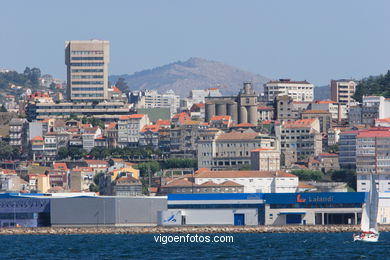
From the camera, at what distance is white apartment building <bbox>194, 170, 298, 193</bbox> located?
14675 cm

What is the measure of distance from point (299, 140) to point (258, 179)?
27813mm

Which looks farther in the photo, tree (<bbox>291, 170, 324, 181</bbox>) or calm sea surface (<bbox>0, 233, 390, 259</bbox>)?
tree (<bbox>291, 170, 324, 181</bbox>)

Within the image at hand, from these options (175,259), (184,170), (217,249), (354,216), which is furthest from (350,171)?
(175,259)

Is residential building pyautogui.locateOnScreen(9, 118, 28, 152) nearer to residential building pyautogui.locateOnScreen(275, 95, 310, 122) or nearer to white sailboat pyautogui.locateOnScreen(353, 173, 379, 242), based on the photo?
residential building pyautogui.locateOnScreen(275, 95, 310, 122)

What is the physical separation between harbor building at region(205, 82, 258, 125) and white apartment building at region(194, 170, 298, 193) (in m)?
37.9

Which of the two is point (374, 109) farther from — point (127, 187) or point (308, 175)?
point (127, 187)

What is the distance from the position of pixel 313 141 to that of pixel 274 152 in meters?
12.7

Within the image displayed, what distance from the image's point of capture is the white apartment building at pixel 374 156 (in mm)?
154250

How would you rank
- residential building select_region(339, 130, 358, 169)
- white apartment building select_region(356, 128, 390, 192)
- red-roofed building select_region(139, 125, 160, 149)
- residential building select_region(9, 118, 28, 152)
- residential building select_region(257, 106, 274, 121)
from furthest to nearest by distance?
residential building select_region(257, 106, 274, 121)
residential building select_region(9, 118, 28, 152)
red-roofed building select_region(139, 125, 160, 149)
residential building select_region(339, 130, 358, 169)
white apartment building select_region(356, 128, 390, 192)

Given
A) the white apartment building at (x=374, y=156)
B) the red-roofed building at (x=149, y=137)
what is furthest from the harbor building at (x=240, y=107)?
the white apartment building at (x=374, y=156)

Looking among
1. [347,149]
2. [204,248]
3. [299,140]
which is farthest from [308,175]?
[204,248]

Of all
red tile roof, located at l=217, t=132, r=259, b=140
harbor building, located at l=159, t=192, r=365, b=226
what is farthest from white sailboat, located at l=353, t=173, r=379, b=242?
red tile roof, located at l=217, t=132, r=259, b=140

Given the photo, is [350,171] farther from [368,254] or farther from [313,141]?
[368,254]

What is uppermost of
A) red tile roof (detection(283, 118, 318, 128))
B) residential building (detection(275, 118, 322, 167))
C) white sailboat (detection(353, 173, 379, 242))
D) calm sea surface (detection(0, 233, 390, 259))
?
red tile roof (detection(283, 118, 318, 128))
